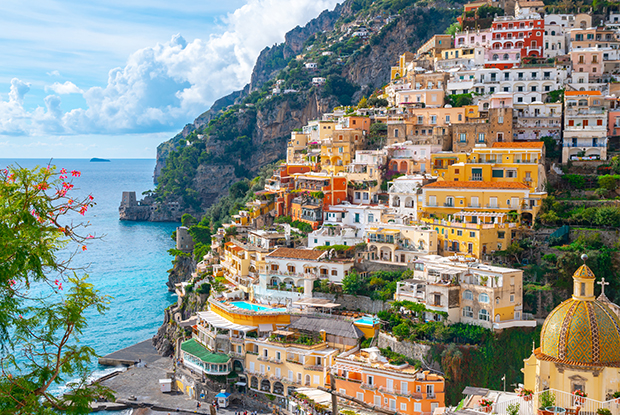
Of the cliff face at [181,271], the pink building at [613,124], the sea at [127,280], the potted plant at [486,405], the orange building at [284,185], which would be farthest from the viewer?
the cliff face at [181,271]

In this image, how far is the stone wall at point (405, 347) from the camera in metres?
36.7

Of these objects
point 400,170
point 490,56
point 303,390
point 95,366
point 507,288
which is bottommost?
point 95,366

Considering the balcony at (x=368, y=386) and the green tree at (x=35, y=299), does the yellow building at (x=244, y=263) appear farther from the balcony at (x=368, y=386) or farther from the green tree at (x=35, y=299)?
the green tree at (x=35, y=299)

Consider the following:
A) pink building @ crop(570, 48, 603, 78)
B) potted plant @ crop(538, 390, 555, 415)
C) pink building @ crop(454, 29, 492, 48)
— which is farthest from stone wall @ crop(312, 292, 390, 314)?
pink building @ crop(454, 29, 492, 48)

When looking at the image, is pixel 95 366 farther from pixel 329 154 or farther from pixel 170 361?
pixel 329 154

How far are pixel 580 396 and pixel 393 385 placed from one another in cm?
1854

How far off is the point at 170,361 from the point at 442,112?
32.9 meters

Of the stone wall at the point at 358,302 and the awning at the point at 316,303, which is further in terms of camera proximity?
the awning at the point at 316,303

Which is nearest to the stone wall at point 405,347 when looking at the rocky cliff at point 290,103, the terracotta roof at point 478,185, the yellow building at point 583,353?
the terracotta roof at point 478,185

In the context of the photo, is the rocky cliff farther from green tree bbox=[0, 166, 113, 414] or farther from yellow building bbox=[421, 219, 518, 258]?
green tree bbox=[0, 166, 113, 414]

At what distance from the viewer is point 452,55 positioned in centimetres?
6988

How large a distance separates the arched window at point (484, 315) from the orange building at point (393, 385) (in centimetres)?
475

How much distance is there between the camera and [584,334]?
55.0ft

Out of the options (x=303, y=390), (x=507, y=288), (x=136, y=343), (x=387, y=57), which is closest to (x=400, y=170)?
(x=507, y=288)
